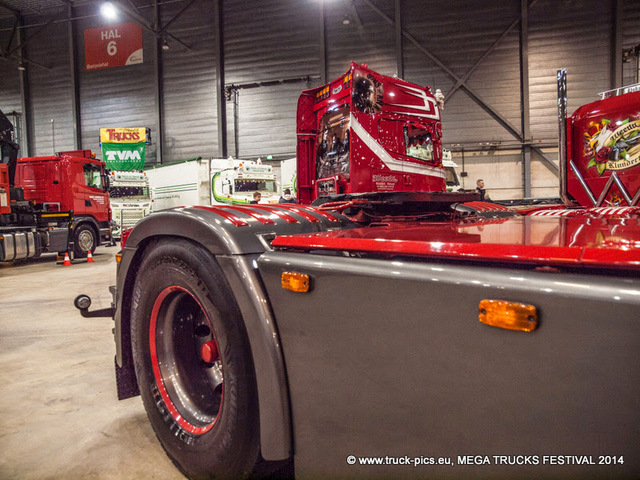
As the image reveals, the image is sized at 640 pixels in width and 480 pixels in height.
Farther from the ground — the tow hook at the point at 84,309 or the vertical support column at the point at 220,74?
the vertical support column at the point at 220,74

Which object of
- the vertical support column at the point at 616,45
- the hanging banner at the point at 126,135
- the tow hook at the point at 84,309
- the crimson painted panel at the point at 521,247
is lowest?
the tow hook at the point at 84,309

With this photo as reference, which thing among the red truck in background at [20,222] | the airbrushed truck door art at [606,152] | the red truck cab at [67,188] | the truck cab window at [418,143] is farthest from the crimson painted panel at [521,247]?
the red truck cab at [67,188]

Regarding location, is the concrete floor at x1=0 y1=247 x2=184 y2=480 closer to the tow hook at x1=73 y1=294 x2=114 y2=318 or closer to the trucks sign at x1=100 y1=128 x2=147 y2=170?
the tow hook at x1=73 y1=294 x2=114 y2=318

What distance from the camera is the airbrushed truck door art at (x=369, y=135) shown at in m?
5.15

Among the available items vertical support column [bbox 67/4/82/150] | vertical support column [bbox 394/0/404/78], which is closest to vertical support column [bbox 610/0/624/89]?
vertical support column [bbox 394/0/404/78]

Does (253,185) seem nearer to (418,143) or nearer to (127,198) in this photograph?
(127,198)

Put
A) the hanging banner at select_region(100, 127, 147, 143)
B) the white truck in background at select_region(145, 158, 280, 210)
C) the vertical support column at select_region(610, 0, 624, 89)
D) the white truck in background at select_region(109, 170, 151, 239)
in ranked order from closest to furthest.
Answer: the vertical support column at select_region(610, 0, 624, 89)
the white truck in background at select_region(145, 158, 280, 210)
the white truck in background at select_region(109, 170, 151, 239)
the hanging banner at select_region(100, 127, 147, 143)

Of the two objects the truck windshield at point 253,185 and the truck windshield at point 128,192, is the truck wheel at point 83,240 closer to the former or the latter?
the truck windshield at point 128,192

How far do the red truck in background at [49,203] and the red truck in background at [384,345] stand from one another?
8625 millimetres

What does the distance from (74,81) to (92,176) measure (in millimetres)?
9912

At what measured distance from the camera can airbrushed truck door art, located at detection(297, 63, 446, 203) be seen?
515 cm

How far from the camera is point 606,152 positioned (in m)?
3.30

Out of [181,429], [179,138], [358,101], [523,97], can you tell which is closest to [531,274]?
[181,429]

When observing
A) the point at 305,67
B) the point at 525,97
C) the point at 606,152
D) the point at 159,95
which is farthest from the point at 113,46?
the point at 606,152
